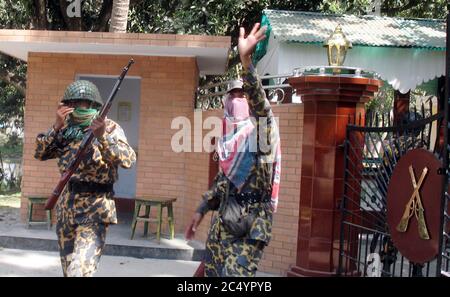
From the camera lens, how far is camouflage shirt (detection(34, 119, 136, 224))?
4.04 metres

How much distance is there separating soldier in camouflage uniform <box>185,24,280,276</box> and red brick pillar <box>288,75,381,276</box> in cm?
177

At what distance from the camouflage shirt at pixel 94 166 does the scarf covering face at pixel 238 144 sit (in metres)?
0.74

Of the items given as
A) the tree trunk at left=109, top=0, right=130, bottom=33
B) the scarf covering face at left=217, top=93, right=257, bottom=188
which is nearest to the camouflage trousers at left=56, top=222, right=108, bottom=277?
the scarf covering face at left=217, top=93, right=257, bottom=188

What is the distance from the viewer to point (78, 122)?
4.23 metres

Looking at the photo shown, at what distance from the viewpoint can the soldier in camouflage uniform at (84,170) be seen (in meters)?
4.04

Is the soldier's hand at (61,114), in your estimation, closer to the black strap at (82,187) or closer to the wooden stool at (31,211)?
the black strap at (82,187)

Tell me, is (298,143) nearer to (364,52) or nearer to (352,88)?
(352,88)

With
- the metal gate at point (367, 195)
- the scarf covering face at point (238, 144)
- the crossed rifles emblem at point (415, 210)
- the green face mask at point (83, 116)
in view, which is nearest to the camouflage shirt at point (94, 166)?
the green face mask at point (83, 116)

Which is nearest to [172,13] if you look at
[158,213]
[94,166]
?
[158,213]

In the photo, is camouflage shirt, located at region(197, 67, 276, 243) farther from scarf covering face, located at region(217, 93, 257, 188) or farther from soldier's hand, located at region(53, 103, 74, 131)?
soldier's hand, located at region(53, 103, 74, 131)

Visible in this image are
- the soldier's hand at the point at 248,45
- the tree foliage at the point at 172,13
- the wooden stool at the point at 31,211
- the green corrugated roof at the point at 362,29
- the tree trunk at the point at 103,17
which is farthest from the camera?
the tree trunk at the point at 103,17

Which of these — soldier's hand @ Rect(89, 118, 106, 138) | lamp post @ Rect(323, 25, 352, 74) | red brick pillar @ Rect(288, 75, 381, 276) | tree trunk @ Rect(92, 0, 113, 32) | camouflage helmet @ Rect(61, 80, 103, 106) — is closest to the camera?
soldier's hand @ Rect(89, 118, 106, 138)
